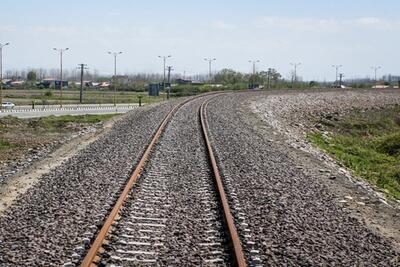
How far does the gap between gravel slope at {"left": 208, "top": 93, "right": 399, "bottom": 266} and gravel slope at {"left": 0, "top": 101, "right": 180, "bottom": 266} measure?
7.80ft

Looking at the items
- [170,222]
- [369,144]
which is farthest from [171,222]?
[369,144]

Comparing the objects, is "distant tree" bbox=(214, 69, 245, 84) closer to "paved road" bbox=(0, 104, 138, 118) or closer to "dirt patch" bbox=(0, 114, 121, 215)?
"paved road" bbox=(0, 104, 138, 118)

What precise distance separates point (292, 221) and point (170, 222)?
1.99 metres

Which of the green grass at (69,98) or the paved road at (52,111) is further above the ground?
the green grass at (69,98)

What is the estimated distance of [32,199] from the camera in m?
10.9

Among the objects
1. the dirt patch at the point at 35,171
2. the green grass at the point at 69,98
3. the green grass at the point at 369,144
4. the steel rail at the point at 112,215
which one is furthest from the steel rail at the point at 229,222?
the green grass at the point at 69,98

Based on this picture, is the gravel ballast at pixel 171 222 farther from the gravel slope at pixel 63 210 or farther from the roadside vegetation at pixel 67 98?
the roadside vegetation at pixel 67 98

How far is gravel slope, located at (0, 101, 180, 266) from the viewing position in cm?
753

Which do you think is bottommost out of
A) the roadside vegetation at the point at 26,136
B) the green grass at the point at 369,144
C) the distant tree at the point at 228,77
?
the green grass at the point at 369,144

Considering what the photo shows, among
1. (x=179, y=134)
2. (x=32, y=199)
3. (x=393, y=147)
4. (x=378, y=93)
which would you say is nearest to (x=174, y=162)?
(x=32, y=199)

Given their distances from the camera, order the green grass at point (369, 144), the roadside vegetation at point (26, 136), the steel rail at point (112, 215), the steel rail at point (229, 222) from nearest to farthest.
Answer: the steel rail at point (112, 215), the steel rail at point (229, 222), the green grass at point (369, 144), the roadside vegetation at point (26, 136)

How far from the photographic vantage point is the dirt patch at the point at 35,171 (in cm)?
1145

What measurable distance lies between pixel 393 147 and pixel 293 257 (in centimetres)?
2297

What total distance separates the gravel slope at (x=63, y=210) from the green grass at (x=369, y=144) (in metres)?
7.55
